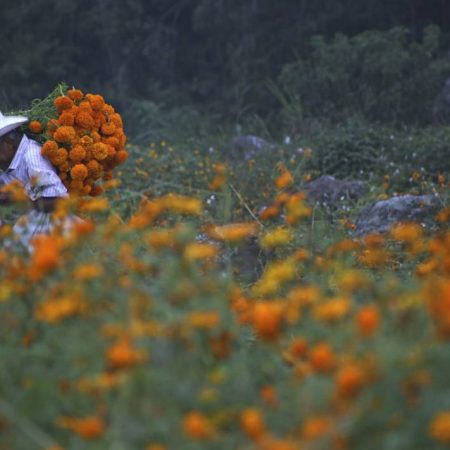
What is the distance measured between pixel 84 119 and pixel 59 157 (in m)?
0.25

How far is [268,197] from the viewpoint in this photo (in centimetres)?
958

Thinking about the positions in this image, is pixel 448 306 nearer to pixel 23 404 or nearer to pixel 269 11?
pixel 23 404

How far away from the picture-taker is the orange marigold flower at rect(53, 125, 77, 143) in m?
5.46

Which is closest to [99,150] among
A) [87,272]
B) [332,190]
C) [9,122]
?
[9,122]

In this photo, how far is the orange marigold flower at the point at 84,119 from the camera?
560 cm

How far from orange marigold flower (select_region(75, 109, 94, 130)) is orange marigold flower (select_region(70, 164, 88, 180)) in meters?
0.22

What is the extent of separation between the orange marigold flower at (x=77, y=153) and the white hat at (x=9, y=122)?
283 mm

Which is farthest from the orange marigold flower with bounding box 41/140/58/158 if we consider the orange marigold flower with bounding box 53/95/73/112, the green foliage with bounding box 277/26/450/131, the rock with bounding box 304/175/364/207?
the green foliage with bounding box 277/26/450/131

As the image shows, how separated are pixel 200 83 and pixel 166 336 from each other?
19.5 m

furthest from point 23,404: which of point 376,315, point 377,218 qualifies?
point 377,218

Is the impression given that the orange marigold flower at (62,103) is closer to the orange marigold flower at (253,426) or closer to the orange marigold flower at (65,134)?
the orange marigold flower at (65,134)

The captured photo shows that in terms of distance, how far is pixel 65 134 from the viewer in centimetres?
546

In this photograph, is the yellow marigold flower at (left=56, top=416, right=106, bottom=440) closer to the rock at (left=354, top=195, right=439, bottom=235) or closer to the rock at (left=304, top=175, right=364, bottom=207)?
the rock at (left=354, top=195, right=439, bottom=235)

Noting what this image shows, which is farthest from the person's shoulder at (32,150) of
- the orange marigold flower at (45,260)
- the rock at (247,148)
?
the rock at (247,148)
